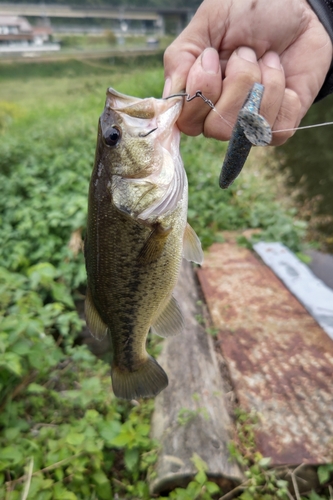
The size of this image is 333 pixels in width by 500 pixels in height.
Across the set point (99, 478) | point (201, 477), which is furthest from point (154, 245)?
point (99, 478)

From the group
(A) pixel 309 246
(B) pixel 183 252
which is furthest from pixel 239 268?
(B) pixel 183 252

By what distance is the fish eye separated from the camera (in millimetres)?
1402

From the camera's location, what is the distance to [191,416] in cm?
215

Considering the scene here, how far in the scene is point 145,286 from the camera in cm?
156

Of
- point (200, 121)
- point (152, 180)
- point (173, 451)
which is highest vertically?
point (200, 121)

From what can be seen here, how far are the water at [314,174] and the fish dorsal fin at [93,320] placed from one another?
4.58 metres

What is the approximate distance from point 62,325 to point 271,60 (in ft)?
7.43

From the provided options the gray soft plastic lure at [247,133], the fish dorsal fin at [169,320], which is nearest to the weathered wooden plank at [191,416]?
the fish dorsal fin at [169,320]

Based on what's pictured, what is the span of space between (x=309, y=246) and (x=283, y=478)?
3433 mm

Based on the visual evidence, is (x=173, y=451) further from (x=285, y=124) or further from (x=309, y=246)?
(x=309, y=246)

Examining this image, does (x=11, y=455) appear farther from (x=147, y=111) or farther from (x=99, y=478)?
(x=147, y=111)

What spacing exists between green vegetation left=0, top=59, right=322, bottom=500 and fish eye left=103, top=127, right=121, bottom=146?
4.22 feet

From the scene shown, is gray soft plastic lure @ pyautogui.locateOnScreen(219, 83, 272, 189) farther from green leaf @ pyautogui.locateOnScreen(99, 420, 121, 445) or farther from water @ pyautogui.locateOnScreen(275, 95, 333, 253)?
water @ pyautogui.locateOnScreen(275, 95, 333, 253)

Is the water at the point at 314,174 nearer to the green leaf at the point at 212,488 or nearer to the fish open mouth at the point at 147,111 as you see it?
the green leaf at the point at 212,488
